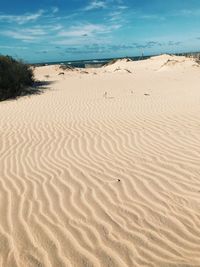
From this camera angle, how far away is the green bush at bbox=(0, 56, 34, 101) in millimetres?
17195

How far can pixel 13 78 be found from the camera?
1828 cm

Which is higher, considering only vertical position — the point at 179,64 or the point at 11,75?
the point at 11,75

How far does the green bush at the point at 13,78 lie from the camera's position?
677 inches

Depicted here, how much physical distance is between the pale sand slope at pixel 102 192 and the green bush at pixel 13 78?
711 centimetres

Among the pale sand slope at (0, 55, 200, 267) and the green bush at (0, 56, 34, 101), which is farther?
the green bush at (0, 56, 34, 101)

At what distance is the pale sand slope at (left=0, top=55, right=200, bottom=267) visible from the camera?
3.64 metres

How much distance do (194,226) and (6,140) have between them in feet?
19.5

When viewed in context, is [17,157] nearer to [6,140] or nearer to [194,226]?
[6,140]

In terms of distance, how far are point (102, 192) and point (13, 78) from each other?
47.6 feet

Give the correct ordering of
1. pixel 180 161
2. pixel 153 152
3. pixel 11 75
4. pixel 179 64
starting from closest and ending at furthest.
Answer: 1. pixel 180 161
2. pixel 153 152
3. pixel 11 75
4. pixel 179 64

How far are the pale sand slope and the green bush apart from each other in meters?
7.11

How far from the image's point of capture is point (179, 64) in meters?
34.3

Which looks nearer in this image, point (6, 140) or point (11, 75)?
point (6, 140)

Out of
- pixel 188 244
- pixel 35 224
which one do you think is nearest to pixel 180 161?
pixel 188 244
